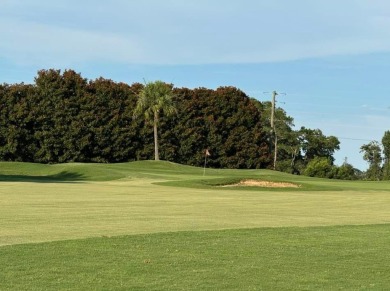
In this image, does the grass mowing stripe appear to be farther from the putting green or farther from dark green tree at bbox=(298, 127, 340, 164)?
dark green tree at bbox=(298, 127, 340, 164)

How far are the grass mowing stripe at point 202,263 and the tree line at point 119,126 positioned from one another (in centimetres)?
5773

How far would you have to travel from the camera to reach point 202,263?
11398 mm

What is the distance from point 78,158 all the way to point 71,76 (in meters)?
8.66

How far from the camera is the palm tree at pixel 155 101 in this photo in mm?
71250

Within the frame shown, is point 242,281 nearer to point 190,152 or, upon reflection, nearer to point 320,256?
point 320,256

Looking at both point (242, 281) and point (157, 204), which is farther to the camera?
point (157, 204)

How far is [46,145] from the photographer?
7406 cm

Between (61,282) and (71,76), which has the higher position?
(71,76)

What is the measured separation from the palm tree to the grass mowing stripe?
56.2 meters

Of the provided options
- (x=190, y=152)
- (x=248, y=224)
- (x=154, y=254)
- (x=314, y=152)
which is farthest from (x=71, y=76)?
(x=154, y=254)

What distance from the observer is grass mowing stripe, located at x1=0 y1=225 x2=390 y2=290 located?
973cm

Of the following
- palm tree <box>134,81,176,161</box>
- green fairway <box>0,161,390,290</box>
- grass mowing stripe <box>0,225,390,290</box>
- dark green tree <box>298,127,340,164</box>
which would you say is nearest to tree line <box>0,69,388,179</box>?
palm tree <box>134,81,176,161</box>

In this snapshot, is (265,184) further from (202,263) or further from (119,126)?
(119,126)

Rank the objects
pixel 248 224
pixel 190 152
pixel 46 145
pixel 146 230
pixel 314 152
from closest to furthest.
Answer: pixel 146 230
pixel 248 224
pixel 46 145
pixel 190 152
pixel 314 152
